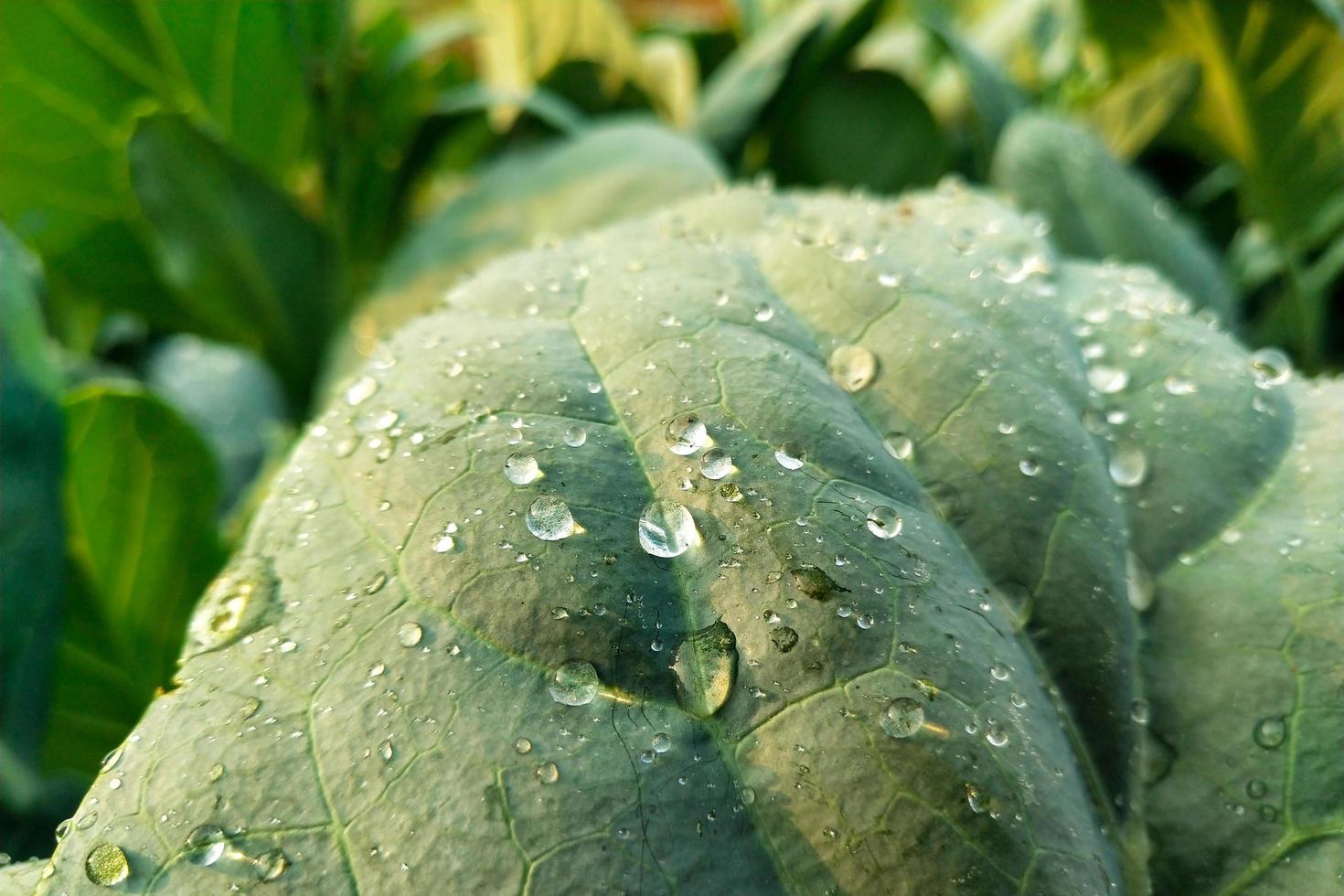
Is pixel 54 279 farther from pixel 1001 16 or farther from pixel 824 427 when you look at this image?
pixel 1001 16

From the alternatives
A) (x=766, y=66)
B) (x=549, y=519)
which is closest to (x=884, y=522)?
(x=549, y=519)

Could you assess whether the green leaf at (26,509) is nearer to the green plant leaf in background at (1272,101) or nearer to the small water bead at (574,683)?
the small water bead at (574,683)

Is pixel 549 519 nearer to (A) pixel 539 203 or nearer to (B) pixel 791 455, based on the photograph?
(B) pixel 791 455

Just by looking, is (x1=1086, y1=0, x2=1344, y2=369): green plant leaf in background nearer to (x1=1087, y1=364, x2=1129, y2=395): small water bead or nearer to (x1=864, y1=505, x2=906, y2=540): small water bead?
(x1=1087, y1=364, x2=1129, y2=395): small water bead

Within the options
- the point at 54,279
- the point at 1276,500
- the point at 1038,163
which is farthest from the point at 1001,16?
the point at 54,279

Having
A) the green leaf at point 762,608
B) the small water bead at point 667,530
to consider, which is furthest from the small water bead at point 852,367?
the small water bead at point 667,530

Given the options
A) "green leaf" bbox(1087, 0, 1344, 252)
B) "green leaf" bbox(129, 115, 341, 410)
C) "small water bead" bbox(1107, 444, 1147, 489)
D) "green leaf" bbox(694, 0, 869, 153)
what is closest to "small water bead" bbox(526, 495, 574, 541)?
"small water bead" bbox(1107, 444, 1147, 489)
